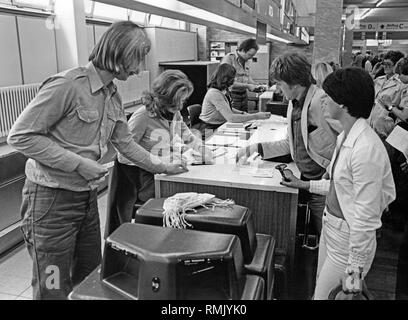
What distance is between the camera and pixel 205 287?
1205 mm

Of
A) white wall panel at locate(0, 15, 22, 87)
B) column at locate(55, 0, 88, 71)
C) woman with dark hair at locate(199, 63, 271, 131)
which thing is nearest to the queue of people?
woman with dark hair at locate(199, 63, 271, 131)

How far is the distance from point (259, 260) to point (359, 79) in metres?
0.80

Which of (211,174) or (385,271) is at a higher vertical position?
(211,174)

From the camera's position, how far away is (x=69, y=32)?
4098mm

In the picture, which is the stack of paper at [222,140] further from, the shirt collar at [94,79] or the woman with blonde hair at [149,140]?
the shirt collar at [94,79]

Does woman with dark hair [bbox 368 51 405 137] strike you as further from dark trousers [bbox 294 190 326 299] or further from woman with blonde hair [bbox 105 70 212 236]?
woman with blonde hair [bbox 105 70 212 236]

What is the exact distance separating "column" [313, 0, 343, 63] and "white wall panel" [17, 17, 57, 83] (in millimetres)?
2762

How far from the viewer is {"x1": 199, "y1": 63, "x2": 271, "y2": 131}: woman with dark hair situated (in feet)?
13.1

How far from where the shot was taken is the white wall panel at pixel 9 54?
3436 mm

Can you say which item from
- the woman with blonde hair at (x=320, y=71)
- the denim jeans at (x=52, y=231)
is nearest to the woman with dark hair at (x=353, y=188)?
the denim jeans at (x=52, y=231)

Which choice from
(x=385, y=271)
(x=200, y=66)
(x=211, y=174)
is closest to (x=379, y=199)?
(x=211, y=174)

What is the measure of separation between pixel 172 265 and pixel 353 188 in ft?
2.53

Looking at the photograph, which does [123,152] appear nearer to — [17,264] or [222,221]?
[222,221]
